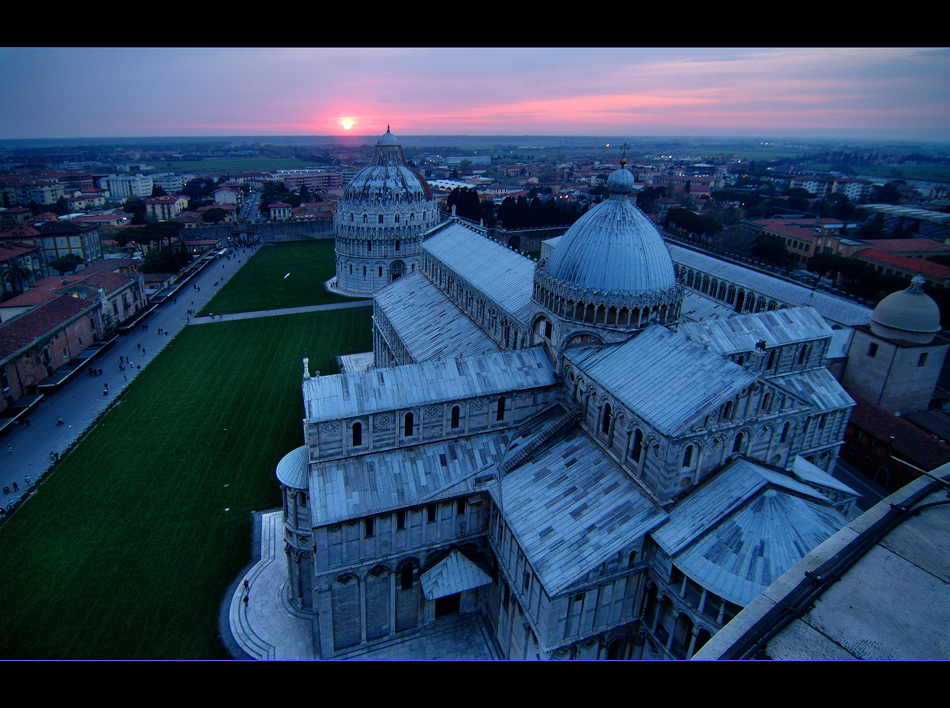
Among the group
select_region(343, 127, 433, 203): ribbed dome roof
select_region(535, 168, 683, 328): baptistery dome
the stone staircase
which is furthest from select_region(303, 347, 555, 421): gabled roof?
select_region(343, 127, 433, 203): ribbed dome roof

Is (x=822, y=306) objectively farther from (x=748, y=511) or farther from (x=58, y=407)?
(x=58, y=407)

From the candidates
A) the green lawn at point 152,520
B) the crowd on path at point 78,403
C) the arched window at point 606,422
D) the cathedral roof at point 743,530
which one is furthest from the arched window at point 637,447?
the crowd on path at point 78,403

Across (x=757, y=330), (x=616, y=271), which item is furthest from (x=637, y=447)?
(x=757, y=330)

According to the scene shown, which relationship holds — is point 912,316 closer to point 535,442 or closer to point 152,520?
point 535,442

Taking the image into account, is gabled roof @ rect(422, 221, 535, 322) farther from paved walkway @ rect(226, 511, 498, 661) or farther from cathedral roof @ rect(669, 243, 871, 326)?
cathedral roof @ rect(669, 243, 871, 326)

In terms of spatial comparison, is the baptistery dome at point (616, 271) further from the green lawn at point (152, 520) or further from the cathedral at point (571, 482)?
the green lawn at point (152, 520)

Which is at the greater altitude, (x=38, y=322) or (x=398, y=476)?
(x=398, y=476)
